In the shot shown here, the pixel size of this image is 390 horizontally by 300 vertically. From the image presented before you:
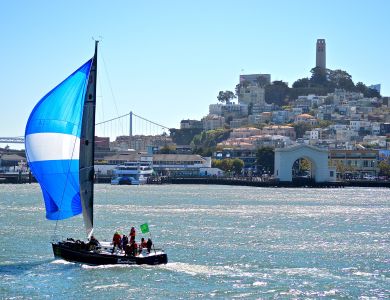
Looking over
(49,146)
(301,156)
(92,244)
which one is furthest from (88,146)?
(301,156)

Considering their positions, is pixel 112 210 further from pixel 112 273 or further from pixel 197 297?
pixel 197 297

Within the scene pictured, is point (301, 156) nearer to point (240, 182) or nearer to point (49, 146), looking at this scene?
point (240, 182)

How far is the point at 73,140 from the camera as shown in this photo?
3444 centimetres

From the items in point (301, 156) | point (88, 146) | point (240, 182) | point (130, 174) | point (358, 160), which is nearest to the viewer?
point (88, 146)

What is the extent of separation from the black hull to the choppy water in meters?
0.27

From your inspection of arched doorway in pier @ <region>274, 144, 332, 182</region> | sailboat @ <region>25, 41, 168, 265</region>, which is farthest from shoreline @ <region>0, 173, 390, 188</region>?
sailboat @ <region>25, 41, 168, 265</region>

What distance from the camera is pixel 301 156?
12650 cm

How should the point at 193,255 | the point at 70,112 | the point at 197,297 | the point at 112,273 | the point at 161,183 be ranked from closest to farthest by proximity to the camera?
the point at 197,297 < the point at 112,273 < the point at 70,112 < the point at 193,255 < the point at 161,183

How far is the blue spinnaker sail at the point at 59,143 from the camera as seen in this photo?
33875 millimetres

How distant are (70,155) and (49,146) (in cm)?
77

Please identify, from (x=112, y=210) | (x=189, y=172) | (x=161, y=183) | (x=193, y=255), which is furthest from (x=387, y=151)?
(x=193, y=255)

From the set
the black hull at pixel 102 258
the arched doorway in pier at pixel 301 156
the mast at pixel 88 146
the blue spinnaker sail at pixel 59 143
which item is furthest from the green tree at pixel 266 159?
the black hull at pixel 102 258

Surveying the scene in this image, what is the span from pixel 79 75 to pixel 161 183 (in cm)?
10738

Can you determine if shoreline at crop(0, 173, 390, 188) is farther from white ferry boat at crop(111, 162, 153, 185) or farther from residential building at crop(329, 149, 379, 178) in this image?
residential building at crop(329, 149, 379, 178)
